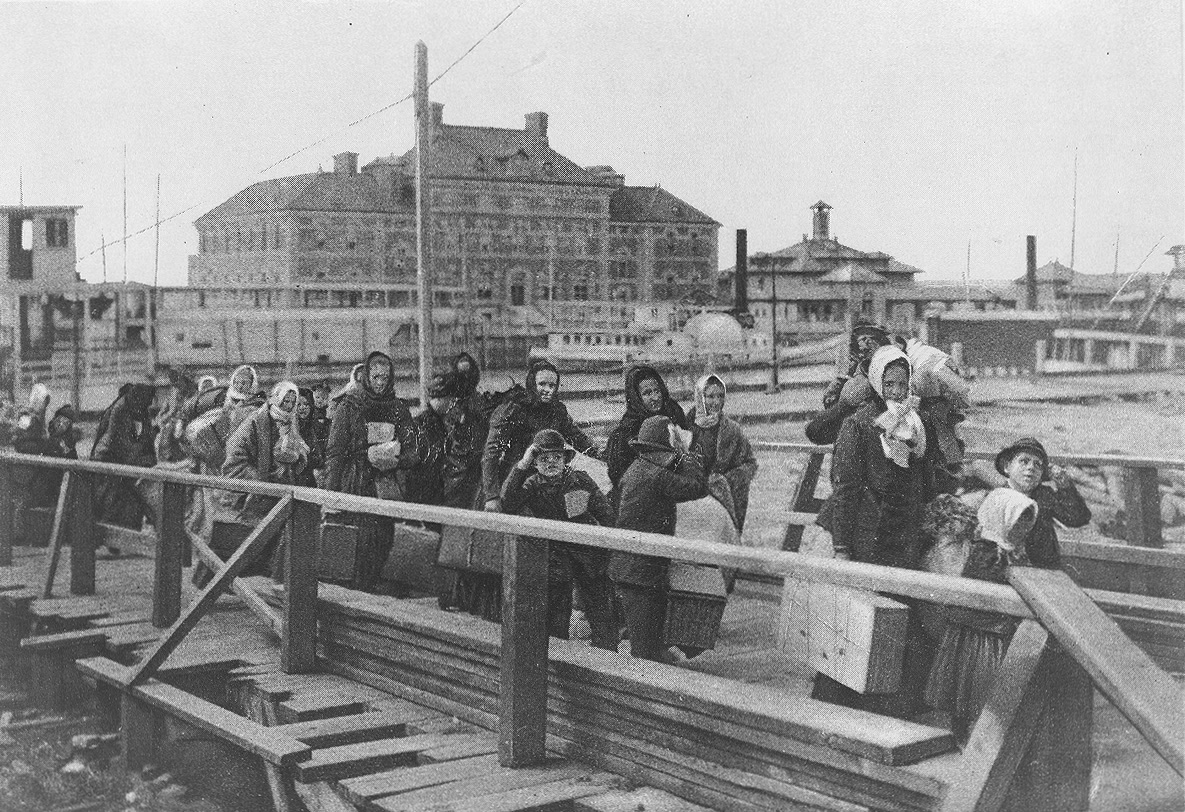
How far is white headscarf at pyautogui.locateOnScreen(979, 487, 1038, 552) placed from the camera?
5004 mm

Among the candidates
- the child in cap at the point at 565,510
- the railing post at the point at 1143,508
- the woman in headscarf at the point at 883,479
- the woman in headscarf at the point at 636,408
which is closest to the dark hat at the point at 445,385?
the woman in headscarf at the point at 636,408

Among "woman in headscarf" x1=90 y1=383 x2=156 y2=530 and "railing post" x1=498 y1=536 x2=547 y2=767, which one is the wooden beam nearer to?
"railing post" x1=498 y1=536 x2=547 y2=767

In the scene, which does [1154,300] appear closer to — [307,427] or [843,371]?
[843,371]

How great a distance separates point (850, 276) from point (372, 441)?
62.6 feet

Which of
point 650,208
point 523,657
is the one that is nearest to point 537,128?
point 650,208

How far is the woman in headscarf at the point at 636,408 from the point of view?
698 centimetres

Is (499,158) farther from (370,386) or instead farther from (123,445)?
(370,386)

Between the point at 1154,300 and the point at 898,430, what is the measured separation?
11.3 meters

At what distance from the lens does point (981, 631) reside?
15.6ft

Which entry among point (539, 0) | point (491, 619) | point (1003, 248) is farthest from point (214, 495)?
point (1003, 248)

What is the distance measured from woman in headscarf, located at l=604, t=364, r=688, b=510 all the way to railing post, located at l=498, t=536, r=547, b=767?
68.6 inches

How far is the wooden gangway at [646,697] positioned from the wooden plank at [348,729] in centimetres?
3

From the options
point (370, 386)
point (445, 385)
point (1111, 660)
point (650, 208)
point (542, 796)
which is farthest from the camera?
point (650, 208)

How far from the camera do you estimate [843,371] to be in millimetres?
8047
